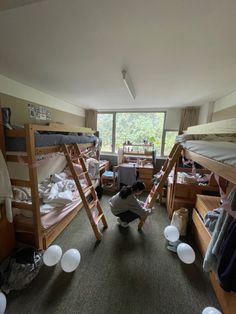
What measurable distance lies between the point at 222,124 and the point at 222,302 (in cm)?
170

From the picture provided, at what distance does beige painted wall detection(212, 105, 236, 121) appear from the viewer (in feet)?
8.79

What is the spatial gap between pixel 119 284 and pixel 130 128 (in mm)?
4124

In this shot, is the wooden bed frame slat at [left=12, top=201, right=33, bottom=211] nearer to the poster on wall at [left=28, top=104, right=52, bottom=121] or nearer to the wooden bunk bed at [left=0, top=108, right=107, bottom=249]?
the wooden bunk bed at [left=0, top=108, right=107, bottom=249]

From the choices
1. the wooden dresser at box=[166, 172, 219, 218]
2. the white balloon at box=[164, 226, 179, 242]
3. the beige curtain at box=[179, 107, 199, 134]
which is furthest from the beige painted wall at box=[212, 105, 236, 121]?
the white balloon at box=[164, 226, 179, 242]

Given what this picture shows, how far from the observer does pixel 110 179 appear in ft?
14.0

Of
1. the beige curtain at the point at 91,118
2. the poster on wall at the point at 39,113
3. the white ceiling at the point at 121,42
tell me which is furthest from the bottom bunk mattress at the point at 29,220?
the beige curtain at the point at 91,118

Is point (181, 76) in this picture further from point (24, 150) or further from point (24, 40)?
point (24, 150)

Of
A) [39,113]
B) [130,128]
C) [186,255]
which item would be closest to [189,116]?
[130,128]

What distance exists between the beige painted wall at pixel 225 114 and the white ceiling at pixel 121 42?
51cm

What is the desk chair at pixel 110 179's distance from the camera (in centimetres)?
409

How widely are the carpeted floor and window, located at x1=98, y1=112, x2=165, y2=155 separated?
3.27 meters

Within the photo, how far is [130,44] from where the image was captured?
1427 millimetres

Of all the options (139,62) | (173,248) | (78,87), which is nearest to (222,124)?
(139,62)

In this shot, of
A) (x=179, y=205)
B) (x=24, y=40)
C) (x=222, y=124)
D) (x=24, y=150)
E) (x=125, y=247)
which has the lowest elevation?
(x=125, y=247)
